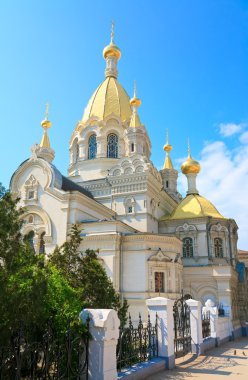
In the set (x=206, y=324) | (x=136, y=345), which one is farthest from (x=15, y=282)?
(x=206, y=324)

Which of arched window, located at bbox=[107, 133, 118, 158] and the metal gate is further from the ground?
arched window, located at bbox=[107, 133, 118, 158]

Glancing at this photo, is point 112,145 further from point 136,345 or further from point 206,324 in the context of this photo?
point 136,345

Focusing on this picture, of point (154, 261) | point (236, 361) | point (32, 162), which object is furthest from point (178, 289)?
point (32, 162)

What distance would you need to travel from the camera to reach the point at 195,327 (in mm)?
12828

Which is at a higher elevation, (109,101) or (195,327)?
(109,101)

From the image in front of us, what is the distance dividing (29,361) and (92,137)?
1070 inches

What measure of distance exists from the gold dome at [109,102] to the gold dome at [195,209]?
9474mm

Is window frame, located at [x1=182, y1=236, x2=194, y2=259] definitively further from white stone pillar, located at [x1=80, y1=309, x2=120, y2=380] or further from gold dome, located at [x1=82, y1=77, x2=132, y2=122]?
white stone pillar, located at [x1=80, y1=309, x2=120, y2=380]

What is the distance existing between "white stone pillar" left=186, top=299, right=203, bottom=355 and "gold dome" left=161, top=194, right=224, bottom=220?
1577cm

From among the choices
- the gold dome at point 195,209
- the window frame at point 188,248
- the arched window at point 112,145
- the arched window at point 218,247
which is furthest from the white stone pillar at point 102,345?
the arched window at point 112,145

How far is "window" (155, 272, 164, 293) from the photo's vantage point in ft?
71.3

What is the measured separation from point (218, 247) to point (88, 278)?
60.8 ft

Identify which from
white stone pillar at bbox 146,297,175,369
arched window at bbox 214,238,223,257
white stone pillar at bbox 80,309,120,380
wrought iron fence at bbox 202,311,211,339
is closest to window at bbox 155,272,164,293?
wrought iron fence at bbox 202,311,211,339

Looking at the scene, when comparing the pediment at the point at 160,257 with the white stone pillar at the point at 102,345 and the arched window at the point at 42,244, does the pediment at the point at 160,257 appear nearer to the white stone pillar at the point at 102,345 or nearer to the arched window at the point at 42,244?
the arched window at the point at 42,244
